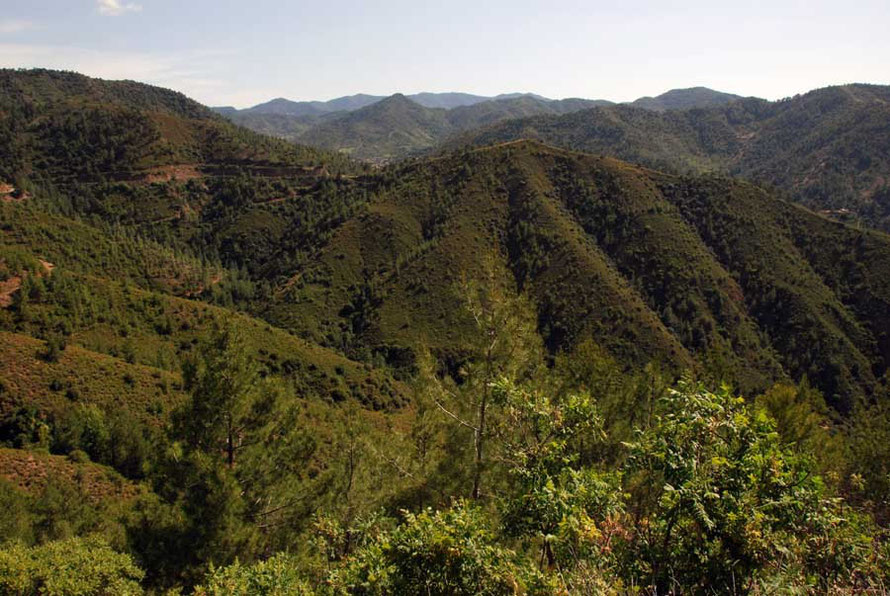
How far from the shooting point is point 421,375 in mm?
13789

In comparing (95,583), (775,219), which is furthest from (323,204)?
(95,583)

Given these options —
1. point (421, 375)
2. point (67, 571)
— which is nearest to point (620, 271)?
point (421, 375)

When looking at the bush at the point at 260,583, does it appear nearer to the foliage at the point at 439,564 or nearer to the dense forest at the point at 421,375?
the dense forest at the point at 421,375

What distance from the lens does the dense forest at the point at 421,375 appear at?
20.0 ft

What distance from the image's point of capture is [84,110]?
144 m

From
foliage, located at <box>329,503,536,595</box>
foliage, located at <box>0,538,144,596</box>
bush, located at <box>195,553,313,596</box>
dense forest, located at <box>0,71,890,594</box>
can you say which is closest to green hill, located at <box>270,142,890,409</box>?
dense forest, located at <box>0,71,890,594</box>

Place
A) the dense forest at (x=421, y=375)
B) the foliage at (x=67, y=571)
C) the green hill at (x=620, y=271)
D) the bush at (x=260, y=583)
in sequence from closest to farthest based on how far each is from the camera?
the dense forest at (x=421, y=375), the bush at (x=260, y=583), the foliage at (x=67, y=571), the green hill at (x=620, y=271)

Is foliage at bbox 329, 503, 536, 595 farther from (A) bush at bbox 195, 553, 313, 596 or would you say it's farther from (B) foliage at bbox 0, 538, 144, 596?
(B) foliage at bbox 0, 538, 144, 596

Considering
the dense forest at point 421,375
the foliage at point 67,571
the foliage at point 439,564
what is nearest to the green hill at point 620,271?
the dense forest at point 421,375

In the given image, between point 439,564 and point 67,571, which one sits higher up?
point 439,564

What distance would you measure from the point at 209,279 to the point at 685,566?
109 m

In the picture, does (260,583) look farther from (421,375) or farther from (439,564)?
(421,375)

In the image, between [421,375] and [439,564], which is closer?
[439,564]

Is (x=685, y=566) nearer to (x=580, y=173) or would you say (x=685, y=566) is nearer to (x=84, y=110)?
(x=580, y=173)
